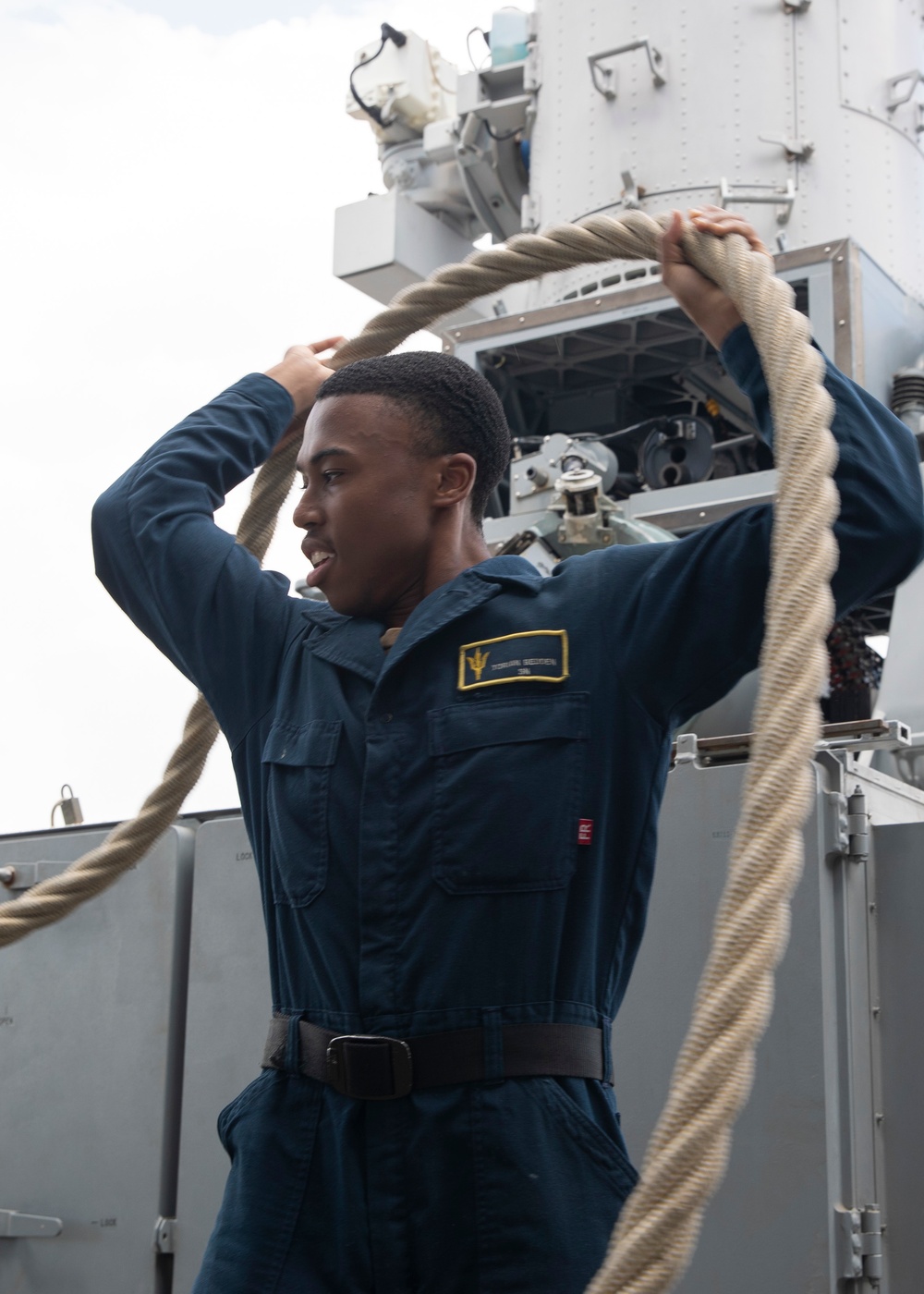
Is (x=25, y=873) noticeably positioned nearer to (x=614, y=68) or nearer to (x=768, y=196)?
(x=768, y=196)

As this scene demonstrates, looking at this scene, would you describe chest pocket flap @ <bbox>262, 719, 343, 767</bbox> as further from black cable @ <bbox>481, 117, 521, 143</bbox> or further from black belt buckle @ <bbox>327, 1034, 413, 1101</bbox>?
black cable @ <bbox>481, 117, 521, 143</bbox>

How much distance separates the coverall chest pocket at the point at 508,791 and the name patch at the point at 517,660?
0.03m

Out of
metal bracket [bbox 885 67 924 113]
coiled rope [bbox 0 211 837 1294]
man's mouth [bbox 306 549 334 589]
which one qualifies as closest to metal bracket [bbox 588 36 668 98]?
metal bracket [bbox 885 67 924 113]

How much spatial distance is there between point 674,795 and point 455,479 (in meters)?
1.40

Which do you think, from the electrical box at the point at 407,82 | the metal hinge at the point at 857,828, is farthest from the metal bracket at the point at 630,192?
the metal hinge at the point at 857,828

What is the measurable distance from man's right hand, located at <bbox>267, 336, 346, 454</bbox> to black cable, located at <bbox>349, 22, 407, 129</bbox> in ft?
22.2

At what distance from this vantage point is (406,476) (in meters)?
2.26

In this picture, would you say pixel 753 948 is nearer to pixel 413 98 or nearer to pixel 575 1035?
pixel 575 1035

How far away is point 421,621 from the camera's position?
85.1 inches

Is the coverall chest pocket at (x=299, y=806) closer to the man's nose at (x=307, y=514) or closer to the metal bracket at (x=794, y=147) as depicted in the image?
the man's nose at (x=307, y=514)

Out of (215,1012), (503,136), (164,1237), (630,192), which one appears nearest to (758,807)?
(215,1012)

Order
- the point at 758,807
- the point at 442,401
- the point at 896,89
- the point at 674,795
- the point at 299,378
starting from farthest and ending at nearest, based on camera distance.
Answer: the point at 896,89, the point at 674,795, the point at 299,378, the point at 442,401, the point at 758,807

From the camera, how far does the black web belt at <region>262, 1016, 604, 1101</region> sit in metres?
1.89

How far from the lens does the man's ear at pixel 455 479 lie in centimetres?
230
